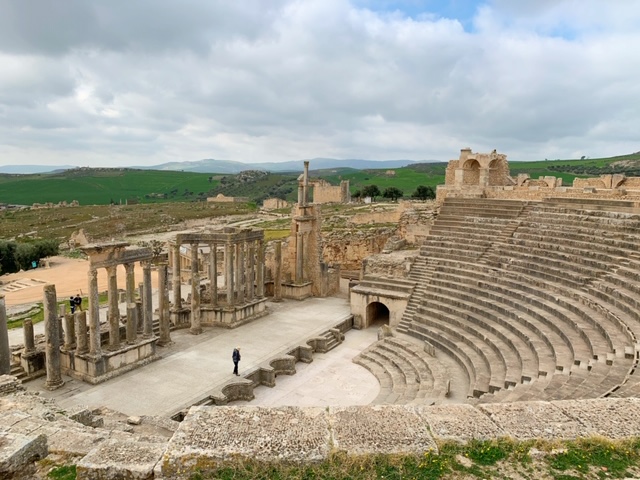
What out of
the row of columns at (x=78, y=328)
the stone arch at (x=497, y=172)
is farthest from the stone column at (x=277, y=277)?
the stone arch at (x=497, y=172)

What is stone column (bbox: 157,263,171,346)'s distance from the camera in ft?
57.8

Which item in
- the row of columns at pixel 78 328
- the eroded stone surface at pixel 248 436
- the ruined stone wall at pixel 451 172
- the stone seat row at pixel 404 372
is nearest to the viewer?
the eroded stone surface at pixel 248 436

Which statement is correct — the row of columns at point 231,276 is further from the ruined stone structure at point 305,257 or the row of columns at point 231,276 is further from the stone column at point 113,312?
the stone column at point 113,312

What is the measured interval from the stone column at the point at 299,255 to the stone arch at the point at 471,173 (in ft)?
38.8

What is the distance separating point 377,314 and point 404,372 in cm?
716

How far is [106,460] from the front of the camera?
525 cm

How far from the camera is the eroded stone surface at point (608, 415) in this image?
5.84 m

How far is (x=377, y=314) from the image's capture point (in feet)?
75.8

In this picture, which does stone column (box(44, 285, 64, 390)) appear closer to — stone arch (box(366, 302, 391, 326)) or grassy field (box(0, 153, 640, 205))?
stone arch (box(366, 302, 391, 326))

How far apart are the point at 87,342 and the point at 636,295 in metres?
17.3

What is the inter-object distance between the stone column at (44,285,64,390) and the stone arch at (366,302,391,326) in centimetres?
1288

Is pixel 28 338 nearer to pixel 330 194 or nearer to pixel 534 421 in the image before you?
pixel 534 421

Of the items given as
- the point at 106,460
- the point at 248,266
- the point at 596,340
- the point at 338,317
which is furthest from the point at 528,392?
the point at 248,266

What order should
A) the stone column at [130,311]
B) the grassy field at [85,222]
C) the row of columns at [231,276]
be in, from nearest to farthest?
the stone column at [130,311], the row of columns at [231,276], the grassy field at [85,222]
